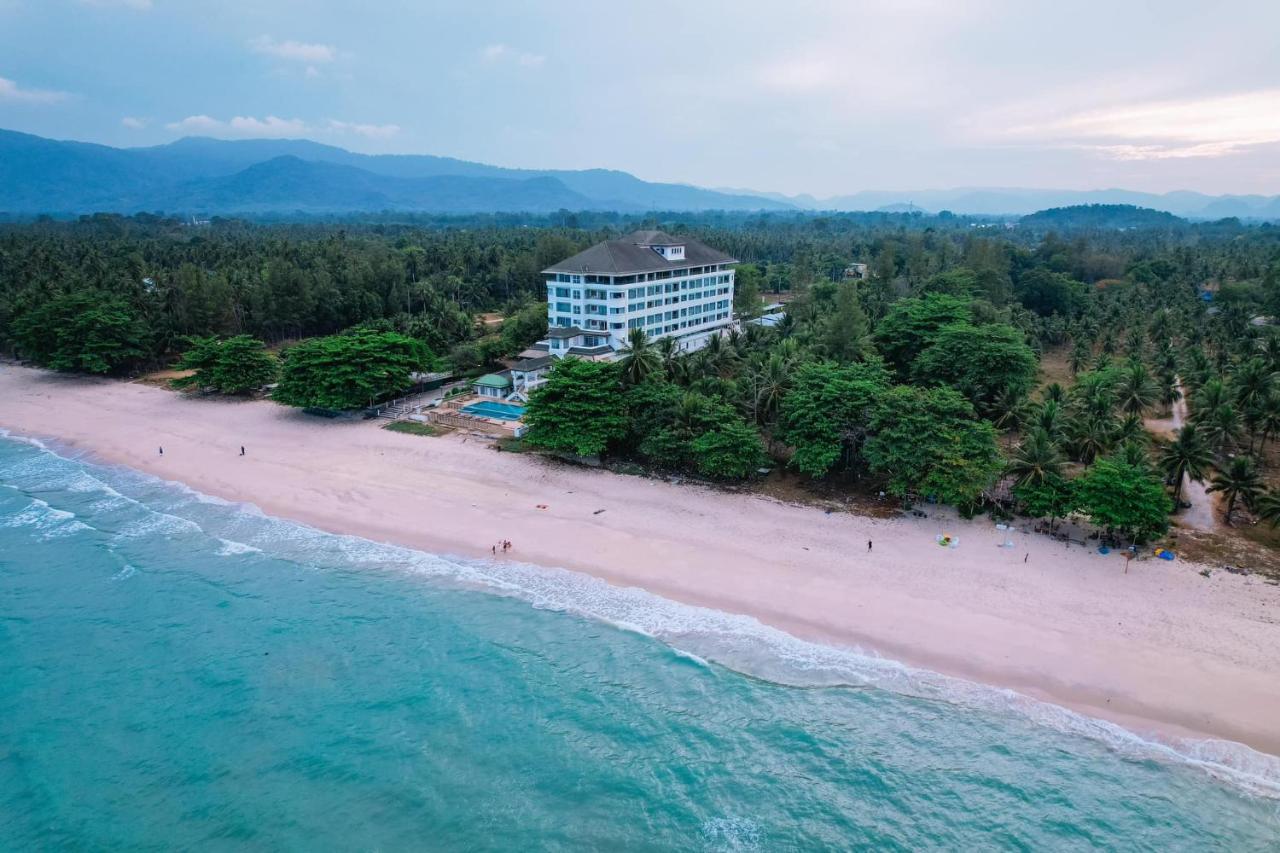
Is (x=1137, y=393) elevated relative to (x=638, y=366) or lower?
lower

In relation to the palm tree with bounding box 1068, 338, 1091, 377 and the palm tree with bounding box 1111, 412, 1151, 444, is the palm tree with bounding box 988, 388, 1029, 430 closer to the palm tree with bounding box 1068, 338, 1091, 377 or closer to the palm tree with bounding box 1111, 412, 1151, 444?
the palm tree with bounding box 1111, 412, 1151, 444

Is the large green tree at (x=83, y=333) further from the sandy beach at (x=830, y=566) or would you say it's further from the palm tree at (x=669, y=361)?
the palm tree at (x=669, y=361)

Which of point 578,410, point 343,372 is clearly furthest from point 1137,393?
point 343,372

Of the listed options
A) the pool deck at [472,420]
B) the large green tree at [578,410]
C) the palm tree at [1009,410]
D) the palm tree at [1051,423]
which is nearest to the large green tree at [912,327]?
the palm tree at [1009,410]

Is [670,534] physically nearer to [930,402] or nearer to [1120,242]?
[930,402]

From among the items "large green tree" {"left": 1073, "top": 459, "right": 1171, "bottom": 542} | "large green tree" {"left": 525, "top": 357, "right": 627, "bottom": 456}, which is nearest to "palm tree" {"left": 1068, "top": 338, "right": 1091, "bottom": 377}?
"large green tree" {"left": 1073, "top": 459, "right": 1171, "bottom": 542}

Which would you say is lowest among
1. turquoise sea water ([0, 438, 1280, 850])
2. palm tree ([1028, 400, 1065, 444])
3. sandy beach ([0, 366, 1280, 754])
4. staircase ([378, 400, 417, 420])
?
turquoise sea water ([0, 438, 1280, 850])

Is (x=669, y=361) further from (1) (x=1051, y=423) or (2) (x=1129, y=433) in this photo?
(2) (x=1129, y=433)
